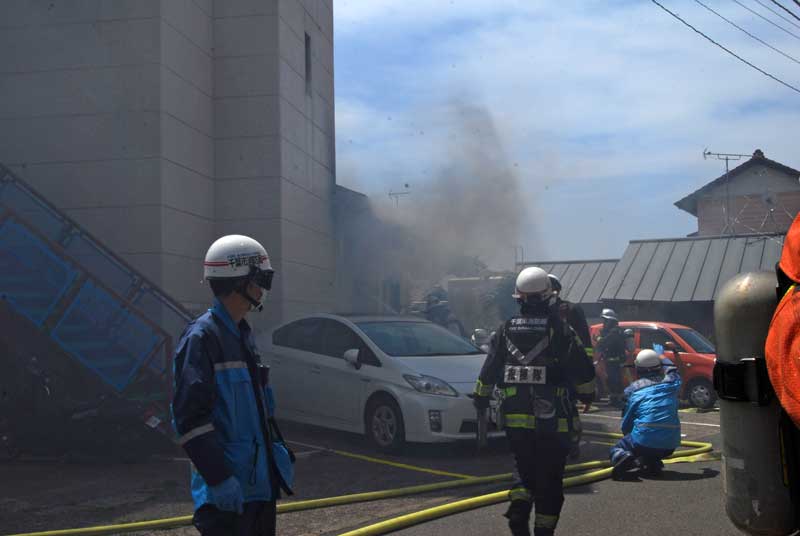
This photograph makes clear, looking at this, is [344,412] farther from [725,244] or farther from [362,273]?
[725,244]

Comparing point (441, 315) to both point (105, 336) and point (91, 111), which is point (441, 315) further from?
point (105, 336)

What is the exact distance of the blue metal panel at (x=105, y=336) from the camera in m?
9.13

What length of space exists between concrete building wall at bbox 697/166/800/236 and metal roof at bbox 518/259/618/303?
924 cm

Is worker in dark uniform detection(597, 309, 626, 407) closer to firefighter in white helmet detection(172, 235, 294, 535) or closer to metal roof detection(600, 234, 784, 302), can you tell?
metal roof detection(600, 234, 784, 302)

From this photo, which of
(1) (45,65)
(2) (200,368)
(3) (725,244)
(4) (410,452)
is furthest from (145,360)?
(3) (725,244)

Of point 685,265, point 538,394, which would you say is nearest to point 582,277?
point 685,265

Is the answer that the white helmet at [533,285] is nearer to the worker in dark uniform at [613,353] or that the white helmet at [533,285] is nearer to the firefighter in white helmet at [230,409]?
the firefighter in white helmet at [230,409]

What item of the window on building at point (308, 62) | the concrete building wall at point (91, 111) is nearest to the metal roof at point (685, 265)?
the window on building at point (308, 62)

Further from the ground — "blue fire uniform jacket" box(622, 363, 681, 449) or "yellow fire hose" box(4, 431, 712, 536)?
"blue fire uniform jacket" box(622, 363, 681, 449)

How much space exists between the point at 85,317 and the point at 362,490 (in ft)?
12.2

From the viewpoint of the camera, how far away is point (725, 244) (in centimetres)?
2681

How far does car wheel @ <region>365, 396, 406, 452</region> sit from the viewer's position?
9.16 metres

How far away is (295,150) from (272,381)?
4.83 m

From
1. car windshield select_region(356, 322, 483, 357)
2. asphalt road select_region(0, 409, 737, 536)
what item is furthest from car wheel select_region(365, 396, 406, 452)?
car windshield select_region(356, 322, 483, 357)
